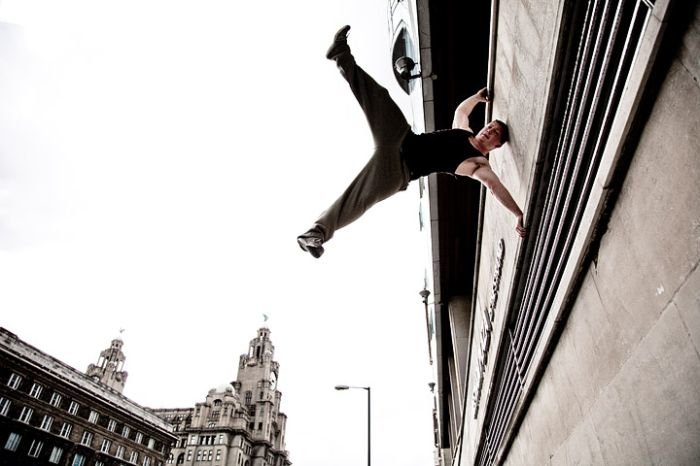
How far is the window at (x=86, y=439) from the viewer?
145ft

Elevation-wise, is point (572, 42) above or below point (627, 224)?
above

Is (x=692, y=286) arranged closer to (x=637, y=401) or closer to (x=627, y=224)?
(x=627, y=224)

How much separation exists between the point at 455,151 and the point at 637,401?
2.40 meters

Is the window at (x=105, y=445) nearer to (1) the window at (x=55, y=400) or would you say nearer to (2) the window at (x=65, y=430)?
(2) the window at (x=65, y=430)

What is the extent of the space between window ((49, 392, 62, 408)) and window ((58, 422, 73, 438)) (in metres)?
2.48

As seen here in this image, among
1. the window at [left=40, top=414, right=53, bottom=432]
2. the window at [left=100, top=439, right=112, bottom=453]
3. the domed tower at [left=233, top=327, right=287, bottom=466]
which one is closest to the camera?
the window at [left=40, top=414, right=53, bottom=432]

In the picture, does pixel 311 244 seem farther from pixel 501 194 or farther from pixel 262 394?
pixel 262 394

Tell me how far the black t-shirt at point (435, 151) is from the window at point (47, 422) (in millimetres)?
52207

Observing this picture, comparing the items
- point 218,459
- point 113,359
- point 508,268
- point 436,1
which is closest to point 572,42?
point 508,268

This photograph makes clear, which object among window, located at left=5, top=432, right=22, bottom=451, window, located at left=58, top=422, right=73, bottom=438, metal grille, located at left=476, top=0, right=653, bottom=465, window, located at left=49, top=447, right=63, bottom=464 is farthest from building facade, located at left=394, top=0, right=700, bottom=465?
window, located at left=58, top=422, right=73, bottom=438

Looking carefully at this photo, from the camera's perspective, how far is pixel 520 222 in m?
3.46

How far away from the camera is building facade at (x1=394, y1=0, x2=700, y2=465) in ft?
5.14

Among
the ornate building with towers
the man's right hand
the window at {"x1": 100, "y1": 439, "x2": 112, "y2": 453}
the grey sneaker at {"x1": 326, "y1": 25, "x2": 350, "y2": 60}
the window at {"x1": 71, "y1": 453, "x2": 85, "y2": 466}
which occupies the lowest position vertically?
the man's right hand

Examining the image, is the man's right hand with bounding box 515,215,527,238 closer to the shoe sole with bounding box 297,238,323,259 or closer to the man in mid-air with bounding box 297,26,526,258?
the man in mid-air with bounding box 297,26,526,258
